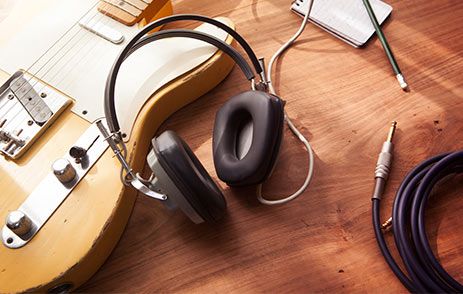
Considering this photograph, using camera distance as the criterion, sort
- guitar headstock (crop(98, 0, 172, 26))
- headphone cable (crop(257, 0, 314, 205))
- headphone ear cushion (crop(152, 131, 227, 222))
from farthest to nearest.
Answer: guitar headstock (crop(98, 0, 172, 26)) < headphone cable (crop(257, 0, 314, 205)) < headphone ear cushion (crop(152, 131, 227, 222))

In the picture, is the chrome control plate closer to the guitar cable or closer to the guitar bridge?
the guitar bridge

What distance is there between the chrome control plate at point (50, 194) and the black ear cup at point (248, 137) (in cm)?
18

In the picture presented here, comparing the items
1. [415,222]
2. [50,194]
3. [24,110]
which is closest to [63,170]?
[50,194]

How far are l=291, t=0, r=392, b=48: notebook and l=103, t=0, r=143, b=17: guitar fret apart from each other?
27cm

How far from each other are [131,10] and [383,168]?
0.48 m

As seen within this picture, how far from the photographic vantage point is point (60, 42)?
2.63 ft

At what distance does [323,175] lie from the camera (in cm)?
71

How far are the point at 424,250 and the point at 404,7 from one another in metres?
0.44

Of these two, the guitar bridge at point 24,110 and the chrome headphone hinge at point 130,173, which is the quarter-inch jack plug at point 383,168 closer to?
the chrome headphone hinge at point 130,173

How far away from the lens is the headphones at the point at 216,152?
59 centimetres

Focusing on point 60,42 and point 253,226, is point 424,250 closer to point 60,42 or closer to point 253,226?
point 253,226

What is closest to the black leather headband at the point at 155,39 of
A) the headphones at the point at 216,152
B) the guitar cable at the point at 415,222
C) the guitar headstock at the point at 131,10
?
the headphones at the point at 216,152

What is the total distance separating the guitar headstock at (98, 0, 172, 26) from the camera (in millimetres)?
816

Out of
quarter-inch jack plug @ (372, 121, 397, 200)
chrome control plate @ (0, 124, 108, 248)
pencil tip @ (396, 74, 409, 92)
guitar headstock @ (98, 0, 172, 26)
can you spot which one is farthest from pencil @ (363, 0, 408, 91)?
chrome control plate @ (0, 124, 108, 248)
